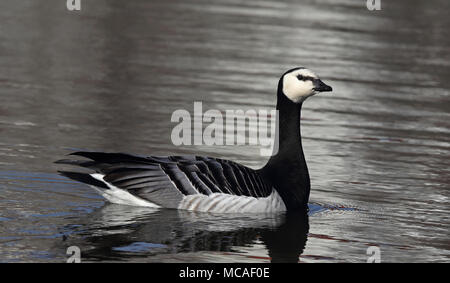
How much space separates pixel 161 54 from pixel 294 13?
7812 mm

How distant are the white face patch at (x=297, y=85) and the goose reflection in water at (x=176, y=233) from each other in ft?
5.30

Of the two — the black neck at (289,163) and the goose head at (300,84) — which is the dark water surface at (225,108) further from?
the goose head at (300,84)

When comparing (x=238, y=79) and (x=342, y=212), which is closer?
(x=342, y=212)

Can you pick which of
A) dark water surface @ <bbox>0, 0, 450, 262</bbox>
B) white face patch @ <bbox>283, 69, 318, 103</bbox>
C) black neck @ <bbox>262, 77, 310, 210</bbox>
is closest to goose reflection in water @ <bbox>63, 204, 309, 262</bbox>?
dark water surface @ <bbox>0, 0, 450, 262</bbox>

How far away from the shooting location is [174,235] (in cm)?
1104

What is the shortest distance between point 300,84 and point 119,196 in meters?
2.85

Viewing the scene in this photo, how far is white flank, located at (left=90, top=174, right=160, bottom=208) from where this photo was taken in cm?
1183

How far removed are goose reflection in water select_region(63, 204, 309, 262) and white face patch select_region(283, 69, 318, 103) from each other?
5.30ft

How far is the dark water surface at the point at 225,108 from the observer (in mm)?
11062

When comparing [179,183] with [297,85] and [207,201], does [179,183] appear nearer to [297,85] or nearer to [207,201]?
[207,201]

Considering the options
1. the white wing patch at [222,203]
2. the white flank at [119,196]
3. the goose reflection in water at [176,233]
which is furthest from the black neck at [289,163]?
the white flank at [119,196]

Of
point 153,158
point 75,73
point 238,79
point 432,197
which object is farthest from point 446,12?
point 153,158

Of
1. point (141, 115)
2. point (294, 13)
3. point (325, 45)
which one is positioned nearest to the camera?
point (141, 115)
